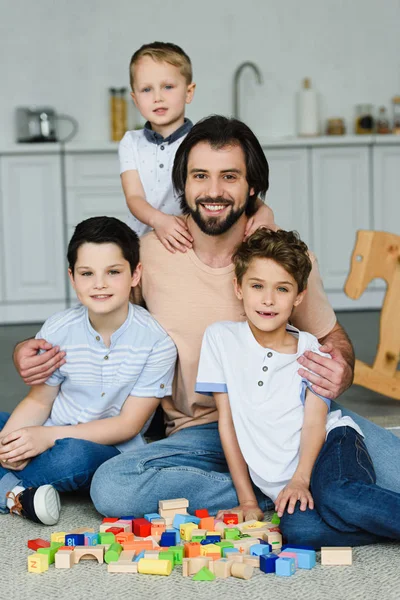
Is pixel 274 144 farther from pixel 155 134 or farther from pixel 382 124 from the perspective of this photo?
pixel 155 134

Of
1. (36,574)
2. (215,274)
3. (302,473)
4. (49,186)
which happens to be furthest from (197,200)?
(49,186)

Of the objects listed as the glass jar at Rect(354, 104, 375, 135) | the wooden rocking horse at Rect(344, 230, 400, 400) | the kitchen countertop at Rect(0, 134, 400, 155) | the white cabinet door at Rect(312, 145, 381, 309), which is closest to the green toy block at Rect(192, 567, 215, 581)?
the wooden rocking horse at Rect(344, 230, 400, 400)

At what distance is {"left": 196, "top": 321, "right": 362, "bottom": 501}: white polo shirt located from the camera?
6.10ft

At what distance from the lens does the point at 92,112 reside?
5.49 meters

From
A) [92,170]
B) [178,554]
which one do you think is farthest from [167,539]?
[92,170]

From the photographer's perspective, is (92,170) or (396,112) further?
(396,112)

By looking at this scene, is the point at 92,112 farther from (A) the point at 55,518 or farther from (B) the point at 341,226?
(A) the point at 55,518

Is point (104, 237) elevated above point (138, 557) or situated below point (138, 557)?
above

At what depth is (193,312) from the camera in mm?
2148

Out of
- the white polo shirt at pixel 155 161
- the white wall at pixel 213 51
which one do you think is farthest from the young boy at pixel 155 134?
the white wall at pixel 213 51

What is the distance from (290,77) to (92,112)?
1.25m

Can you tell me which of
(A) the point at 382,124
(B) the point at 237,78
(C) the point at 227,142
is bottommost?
(C) the point at 227,142

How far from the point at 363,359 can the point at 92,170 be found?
6.89ft

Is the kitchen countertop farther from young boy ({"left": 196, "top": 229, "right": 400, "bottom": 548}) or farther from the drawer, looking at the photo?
young boy ({"left": 196, "top": 229, "right": 400, "bottom": 548})
